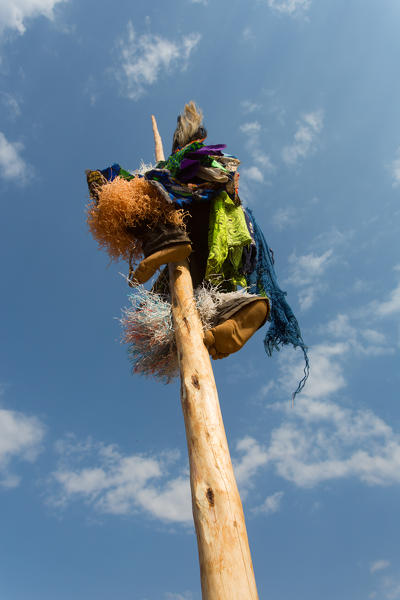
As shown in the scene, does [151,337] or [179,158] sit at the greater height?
[179,158]

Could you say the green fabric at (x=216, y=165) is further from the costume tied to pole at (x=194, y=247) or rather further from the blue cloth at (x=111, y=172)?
the blue cloth at (x=111, y=172)

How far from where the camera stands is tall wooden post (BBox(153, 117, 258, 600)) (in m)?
1.90

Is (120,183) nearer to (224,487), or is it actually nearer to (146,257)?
(146,257)

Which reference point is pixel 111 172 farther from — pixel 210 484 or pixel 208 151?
pixel 210 484

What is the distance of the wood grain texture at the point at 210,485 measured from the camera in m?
1.90

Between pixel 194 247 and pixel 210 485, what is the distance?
8.21ft

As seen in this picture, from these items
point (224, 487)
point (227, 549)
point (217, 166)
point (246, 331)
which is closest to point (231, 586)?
point (227, 549)

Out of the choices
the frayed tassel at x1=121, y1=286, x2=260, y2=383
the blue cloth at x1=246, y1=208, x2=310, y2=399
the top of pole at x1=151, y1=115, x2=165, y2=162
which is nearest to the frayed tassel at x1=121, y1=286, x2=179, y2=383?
the frayed tassel at x1=121, y1=286, x2=260, y2=383

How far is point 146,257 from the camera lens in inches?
137

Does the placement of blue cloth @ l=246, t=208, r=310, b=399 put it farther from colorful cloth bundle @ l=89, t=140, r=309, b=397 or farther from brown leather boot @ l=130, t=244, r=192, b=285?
brown leather boot @ l=130, t=244, r=192, b=285

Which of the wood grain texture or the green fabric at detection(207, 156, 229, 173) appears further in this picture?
the green fabric at detection(207, 156, 229, 173)

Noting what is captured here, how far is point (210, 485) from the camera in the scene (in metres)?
2.20

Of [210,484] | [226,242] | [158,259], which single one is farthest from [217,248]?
[210,484]

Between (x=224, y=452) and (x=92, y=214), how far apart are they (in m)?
2.39
